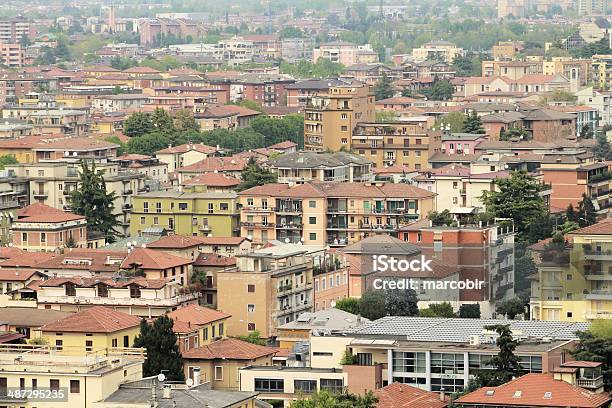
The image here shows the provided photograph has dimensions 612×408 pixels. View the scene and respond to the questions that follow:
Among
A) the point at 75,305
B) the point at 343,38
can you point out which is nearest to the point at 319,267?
the point at 75,305

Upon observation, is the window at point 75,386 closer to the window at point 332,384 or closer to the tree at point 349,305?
the window at point 332,384

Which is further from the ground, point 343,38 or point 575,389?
point 575,389

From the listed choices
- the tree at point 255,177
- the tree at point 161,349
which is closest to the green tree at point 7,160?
the tree at point 255,177

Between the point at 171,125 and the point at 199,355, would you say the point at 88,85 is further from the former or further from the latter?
the point at 199,355

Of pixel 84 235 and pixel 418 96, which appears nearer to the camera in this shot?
pixel 84 235

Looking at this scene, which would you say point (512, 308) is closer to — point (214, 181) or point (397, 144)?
point (214, 181)

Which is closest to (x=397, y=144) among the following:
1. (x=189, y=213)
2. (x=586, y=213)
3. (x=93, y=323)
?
(x=586, y=213)
